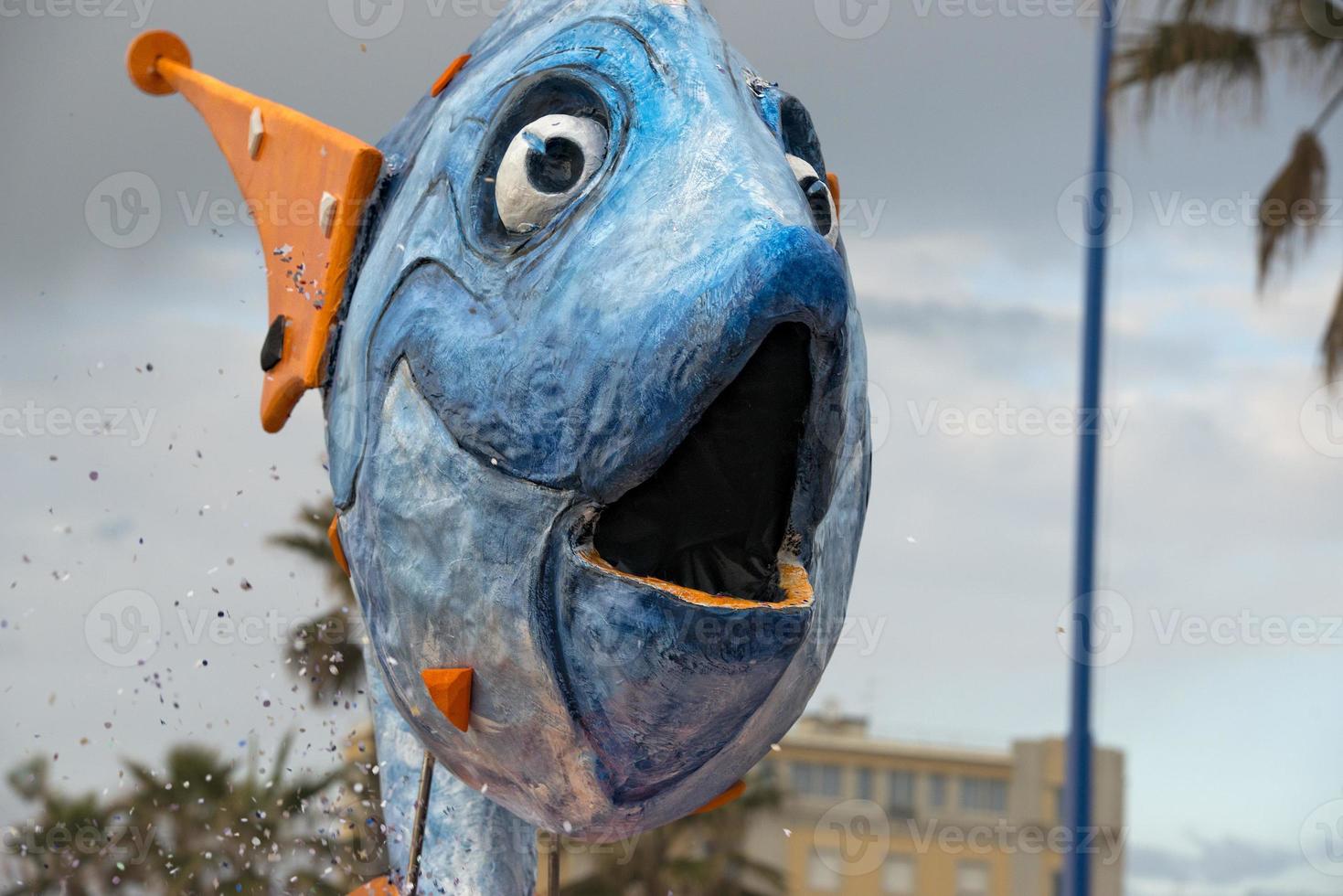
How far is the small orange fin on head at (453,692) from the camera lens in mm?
2666

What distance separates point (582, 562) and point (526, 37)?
1.03 metres

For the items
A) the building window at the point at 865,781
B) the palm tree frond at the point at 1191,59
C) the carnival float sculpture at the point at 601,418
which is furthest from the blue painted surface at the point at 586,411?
the building window at the point at 865,781

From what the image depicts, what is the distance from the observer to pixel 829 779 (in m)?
28.5

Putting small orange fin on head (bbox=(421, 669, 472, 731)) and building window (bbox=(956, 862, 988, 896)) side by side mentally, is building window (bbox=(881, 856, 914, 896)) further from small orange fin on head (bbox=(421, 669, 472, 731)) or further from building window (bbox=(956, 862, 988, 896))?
small orange fin on head (bbox=(421, 669, 472, 731))

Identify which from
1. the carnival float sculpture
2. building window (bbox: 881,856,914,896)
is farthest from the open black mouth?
building window (bbox: 881,856,914,896)

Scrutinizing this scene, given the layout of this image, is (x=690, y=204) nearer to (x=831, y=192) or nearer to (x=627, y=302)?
(x=627, y=302)

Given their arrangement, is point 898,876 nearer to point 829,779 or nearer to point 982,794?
point 982,794

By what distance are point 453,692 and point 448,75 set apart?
3.89ft

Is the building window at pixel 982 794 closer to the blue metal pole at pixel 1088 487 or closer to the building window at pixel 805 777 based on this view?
the building window at pixel 805 777

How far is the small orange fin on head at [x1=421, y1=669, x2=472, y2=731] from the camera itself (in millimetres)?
2666

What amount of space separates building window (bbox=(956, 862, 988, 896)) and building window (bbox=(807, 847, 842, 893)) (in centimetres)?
404

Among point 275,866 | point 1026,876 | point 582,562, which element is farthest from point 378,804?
point 1026,876

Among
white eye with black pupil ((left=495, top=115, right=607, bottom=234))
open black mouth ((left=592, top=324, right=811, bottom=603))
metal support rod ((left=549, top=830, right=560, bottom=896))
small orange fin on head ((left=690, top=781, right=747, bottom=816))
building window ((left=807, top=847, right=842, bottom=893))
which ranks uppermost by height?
Answer: building window ((left=807, top=847, right=842, bottom=893))

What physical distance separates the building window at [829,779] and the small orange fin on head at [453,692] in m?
26.2
